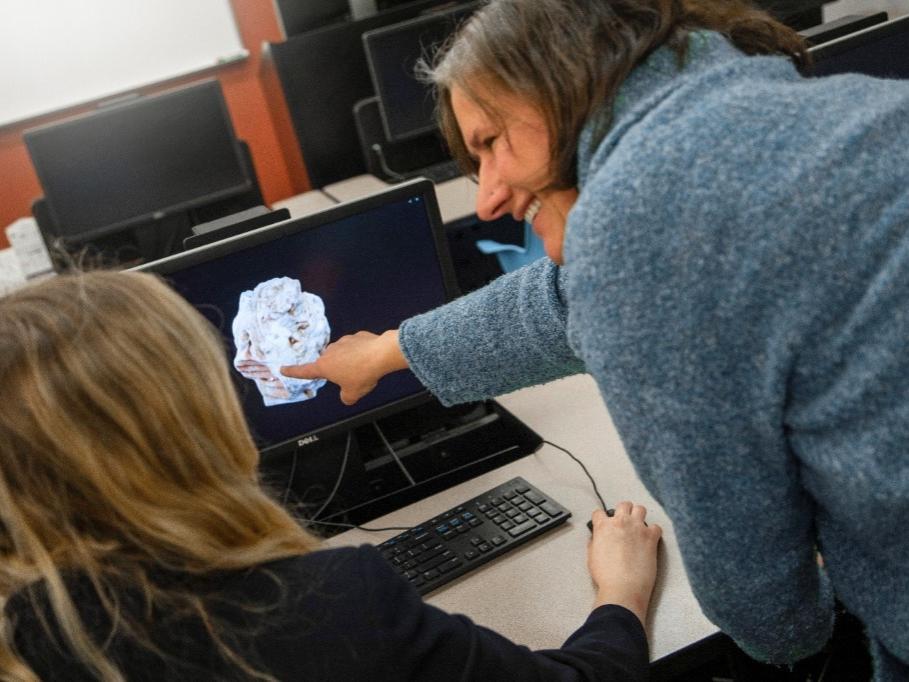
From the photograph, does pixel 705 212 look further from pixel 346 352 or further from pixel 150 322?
pixel 346 352

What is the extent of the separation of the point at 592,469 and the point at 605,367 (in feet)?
2.08

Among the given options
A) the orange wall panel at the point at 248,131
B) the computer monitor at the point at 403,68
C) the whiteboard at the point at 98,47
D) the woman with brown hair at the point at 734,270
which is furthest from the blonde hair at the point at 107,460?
the whiteboard at the point at 98,47

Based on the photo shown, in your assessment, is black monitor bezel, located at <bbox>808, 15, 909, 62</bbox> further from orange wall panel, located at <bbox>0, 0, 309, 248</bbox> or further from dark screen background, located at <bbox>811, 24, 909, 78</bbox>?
orange wall panel, located at <bbox>0, 0, 309, 248</bbox>

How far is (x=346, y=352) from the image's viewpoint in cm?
128

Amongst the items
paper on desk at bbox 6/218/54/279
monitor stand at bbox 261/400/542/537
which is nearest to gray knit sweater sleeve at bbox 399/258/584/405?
monitor stand at bbox 261/400/542/537

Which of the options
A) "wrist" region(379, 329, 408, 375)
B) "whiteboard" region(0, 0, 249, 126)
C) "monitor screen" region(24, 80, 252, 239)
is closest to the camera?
"wrist" region(379, 329, 408, 375)

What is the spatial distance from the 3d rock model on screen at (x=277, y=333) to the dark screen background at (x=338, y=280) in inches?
0.4

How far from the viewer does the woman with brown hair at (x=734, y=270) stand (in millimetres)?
660

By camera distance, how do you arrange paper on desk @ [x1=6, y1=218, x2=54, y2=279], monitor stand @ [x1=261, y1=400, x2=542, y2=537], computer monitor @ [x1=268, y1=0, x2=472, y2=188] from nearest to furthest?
1. monitor stand @ [x1=261, y1=400, x2=542, y2=537]
2. paper on desk @ [x1=6, y1=218, x2=54, y2=279]
3. computer monitor @ [x1=268, y1=0, x2=472, y2=188]

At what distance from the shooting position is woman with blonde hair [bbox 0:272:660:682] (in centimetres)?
68

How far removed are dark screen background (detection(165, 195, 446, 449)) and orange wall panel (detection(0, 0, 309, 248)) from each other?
10.3 feet

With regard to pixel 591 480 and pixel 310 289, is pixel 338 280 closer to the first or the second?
pixel 310 289

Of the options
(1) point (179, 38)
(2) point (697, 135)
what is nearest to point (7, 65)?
(1) point (179, 38)

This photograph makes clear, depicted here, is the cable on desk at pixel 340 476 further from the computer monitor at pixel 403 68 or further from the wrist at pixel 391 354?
the computer monitor at pixel 403 68
